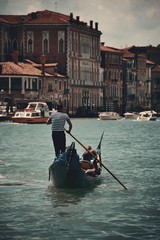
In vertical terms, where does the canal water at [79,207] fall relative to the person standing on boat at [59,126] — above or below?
below

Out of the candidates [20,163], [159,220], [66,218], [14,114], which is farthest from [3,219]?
[14,114]

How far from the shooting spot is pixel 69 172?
18969 millimetres

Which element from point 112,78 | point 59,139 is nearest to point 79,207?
point 59,139

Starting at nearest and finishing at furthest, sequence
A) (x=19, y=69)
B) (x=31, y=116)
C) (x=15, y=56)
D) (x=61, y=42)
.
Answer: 1. (x=31, y=116)
2. (x=19, y=69)
3. (x=15, y=56)
4. (x=61, y=42)

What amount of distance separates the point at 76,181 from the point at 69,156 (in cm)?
83

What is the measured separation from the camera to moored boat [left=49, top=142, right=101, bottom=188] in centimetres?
1877

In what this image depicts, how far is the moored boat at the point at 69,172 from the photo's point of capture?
1877 cm

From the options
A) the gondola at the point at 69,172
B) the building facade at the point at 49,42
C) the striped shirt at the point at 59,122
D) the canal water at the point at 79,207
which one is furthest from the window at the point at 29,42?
the gondola at the point at 69,172

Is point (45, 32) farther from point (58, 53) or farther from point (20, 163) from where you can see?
point (20, 163)

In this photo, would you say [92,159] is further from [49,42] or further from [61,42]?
[61,42]

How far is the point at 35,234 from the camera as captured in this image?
1449cm

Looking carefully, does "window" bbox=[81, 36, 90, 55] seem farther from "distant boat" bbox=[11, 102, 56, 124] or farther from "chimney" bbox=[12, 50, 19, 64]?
"distant boat" bbox=[11, 102, 56, 124]

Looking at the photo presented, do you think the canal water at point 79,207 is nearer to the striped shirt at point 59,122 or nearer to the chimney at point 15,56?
the striped shirt at point 59,122

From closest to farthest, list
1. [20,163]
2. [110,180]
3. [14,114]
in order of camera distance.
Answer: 1. [110,180]
2. [20,163]
3. [14,114]
